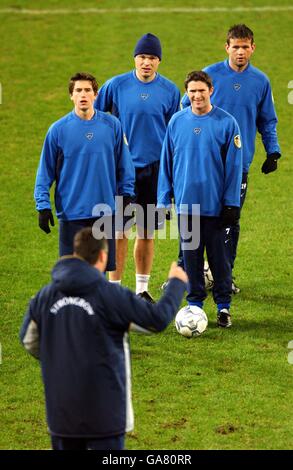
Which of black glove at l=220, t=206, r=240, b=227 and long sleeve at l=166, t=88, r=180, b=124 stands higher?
long sleeve at l=166, t=88, r=180, b=124

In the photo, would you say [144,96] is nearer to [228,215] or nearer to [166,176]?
[166,176]

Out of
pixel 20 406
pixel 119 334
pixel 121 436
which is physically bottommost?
pixel 20 406

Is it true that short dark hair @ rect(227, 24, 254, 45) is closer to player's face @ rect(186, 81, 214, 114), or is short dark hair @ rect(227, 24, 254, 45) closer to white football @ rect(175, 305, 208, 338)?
player's face @ rect(186, 81, 214, 114)

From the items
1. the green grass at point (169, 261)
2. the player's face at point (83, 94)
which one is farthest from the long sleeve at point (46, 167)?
the green grass at point (169, 261)

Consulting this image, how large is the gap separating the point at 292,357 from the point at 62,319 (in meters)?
3.88

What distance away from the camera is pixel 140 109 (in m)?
11.6

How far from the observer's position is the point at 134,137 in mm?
11680

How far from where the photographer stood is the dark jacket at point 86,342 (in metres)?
6.99

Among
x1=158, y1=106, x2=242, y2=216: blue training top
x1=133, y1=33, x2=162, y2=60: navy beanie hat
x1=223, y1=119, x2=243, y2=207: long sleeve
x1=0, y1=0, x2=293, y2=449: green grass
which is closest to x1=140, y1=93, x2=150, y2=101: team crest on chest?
x1=133, y1=33, x2=162, y2=60: navy beanie hat

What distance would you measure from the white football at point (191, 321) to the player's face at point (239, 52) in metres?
2.59

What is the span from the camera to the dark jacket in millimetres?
6992

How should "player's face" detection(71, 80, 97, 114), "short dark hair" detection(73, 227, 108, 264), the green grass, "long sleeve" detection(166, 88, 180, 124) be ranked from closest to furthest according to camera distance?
"short dark hair" detection(73, 227, 108, 264) → the green grass → "player's face" detection(71, 80, 97, 114) → "long sleeve" detection(166, 88, 180, 124)

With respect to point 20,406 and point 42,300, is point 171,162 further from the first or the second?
point 42,300

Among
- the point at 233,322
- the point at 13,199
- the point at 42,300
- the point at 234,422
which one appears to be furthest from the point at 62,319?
the point at 13,199
